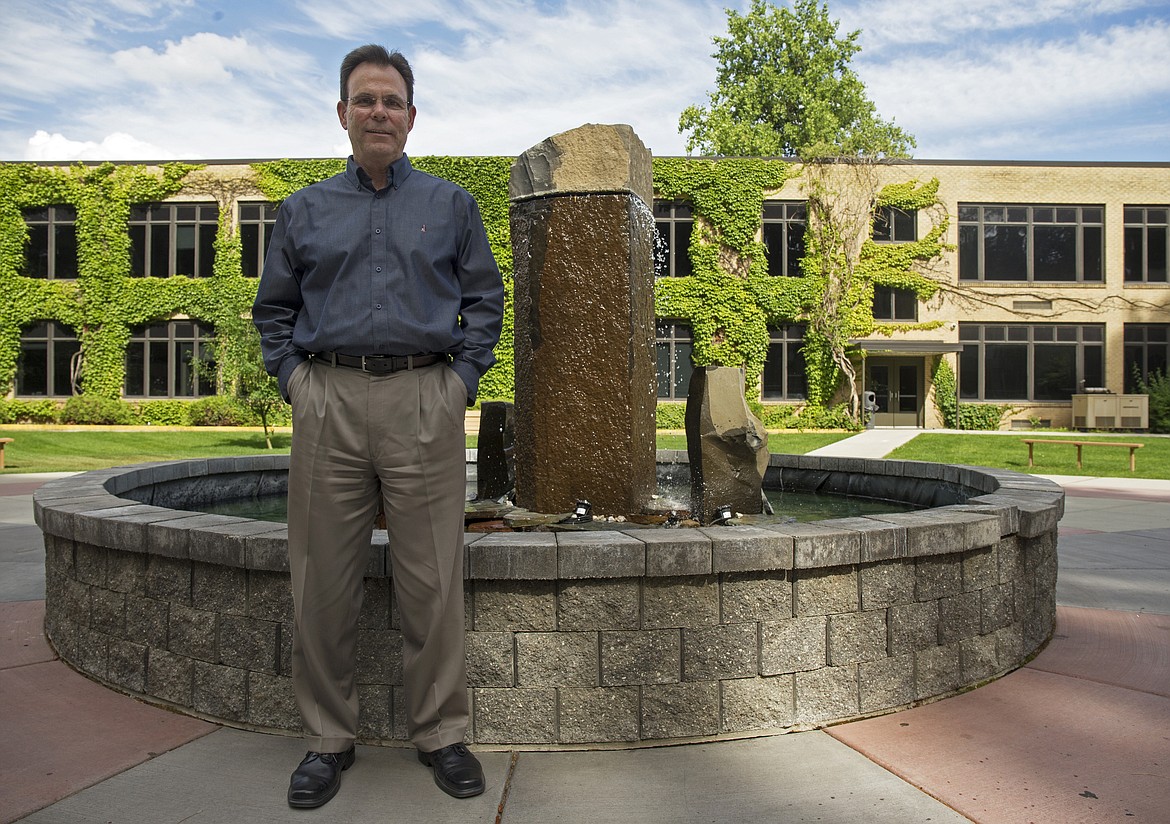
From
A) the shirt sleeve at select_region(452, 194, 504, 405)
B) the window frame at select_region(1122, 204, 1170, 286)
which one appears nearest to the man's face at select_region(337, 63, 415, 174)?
the shirt sleeve at select_region(452, 194, 504, 405)

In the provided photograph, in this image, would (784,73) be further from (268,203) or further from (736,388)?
(736,388)

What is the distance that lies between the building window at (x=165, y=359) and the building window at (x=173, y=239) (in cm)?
186

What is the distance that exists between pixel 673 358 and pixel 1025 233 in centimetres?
1181

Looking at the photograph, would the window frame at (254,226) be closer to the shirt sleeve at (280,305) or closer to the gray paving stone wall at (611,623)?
the gray paving stone wall at (611,623)

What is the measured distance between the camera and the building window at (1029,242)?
2702 cm

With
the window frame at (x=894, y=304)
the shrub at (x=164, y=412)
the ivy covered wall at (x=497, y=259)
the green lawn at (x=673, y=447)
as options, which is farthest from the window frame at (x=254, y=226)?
the window frame at (x=894, y=304)

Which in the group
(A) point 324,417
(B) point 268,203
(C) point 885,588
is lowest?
(C) point 885,588

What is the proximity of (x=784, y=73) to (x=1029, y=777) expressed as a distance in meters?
44.6

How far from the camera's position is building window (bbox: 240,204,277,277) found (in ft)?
90.1

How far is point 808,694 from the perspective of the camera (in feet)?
10.7

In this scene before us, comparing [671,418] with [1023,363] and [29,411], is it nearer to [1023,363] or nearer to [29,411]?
[1023,363]

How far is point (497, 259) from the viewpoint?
27000 mm

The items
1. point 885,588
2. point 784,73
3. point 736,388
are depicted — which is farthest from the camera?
point 784,73

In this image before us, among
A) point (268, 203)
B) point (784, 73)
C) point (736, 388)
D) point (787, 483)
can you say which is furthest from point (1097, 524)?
point (784, 73)
